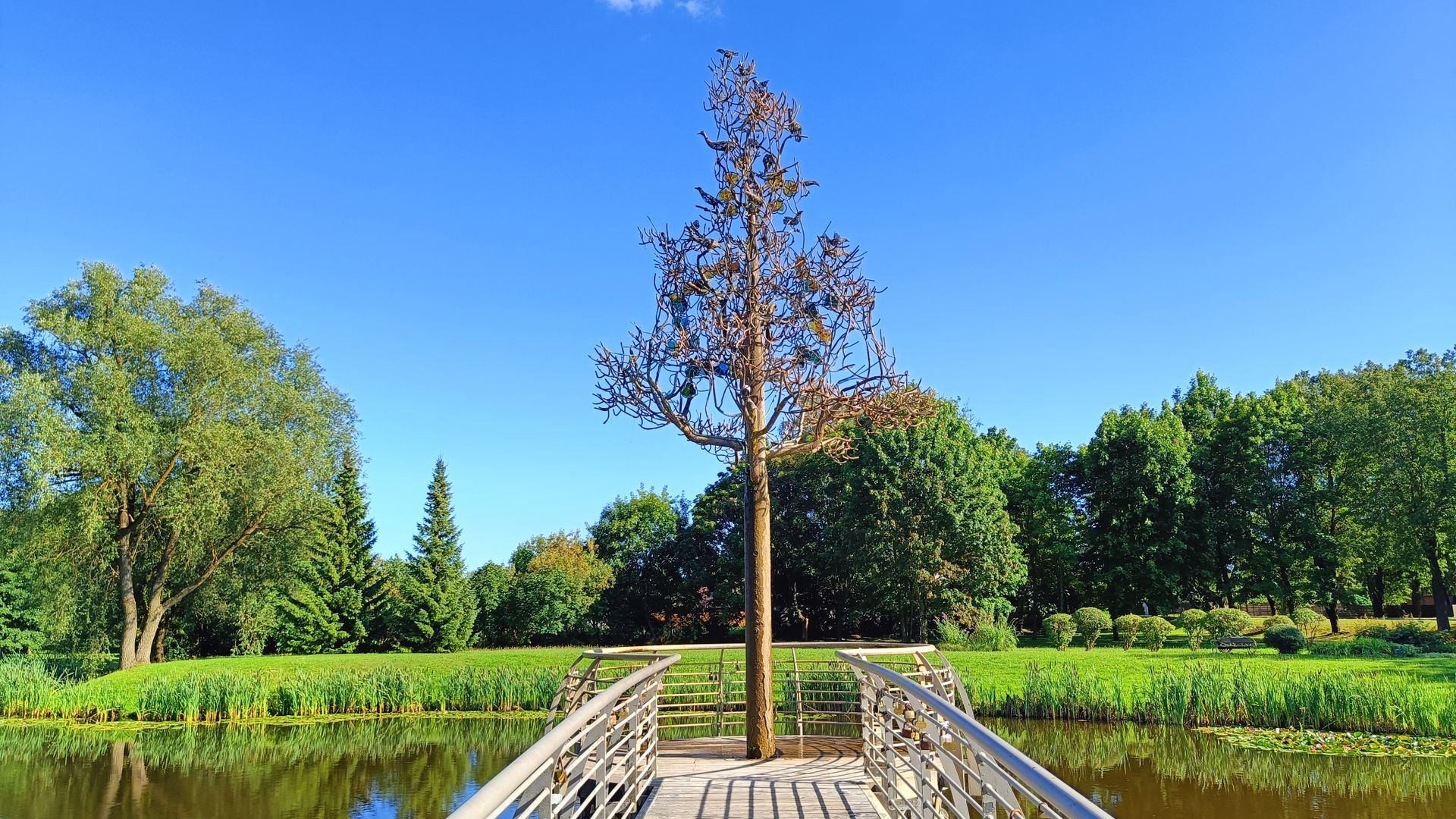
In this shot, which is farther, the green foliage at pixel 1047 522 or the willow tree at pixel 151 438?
the green foliage at pixel 1047 522

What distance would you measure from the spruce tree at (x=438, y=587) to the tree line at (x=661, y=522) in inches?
4.4

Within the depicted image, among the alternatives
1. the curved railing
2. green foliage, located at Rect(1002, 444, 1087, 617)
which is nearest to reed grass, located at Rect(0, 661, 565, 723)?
the curved railing

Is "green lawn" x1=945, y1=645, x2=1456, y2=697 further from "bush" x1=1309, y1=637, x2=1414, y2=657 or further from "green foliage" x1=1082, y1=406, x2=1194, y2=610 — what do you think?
"green foliage" x1=1082, y1=406, x2=1194, y2=610

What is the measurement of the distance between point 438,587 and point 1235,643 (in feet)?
98.1

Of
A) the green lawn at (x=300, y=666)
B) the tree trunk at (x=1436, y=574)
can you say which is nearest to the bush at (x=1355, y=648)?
the tree trunk at (x=1436, y=574)

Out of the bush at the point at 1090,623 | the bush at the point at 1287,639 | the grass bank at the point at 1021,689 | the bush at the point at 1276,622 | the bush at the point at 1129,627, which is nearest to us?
the grass bank at the point at 1021,689

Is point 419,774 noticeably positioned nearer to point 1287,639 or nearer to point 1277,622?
point 1287,639

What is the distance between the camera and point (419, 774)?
1336 centimetres

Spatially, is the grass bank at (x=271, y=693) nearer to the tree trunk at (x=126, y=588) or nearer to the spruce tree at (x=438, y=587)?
the tree trunk at (x=126, y=588)

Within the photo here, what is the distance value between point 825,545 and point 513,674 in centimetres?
1901

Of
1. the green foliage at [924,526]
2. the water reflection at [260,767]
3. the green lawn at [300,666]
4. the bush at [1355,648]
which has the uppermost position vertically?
the green foliage at [924,526]

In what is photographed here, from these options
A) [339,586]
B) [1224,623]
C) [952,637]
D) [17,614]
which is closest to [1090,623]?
[1224,623]

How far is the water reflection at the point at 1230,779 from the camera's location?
33.5 ft

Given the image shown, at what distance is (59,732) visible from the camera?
57.3ft
